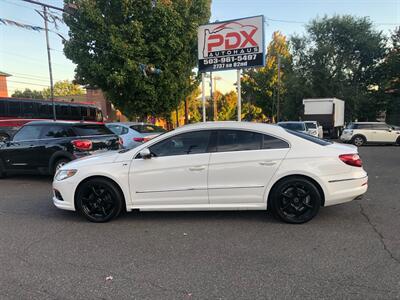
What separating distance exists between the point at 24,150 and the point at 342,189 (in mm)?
7569

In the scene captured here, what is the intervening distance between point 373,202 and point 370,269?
3120 mm

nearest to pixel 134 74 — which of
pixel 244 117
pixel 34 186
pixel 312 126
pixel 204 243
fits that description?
pixel 312 126

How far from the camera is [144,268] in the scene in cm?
393

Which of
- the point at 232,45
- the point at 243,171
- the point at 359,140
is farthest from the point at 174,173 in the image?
the point at 359,140

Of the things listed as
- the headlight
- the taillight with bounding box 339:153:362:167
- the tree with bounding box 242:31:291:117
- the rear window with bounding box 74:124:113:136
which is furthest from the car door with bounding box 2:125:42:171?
the tree with bounding box 242:31:291:117

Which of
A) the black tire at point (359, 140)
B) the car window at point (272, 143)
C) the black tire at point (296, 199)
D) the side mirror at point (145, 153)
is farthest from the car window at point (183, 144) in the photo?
the black tire at point (359, 140)

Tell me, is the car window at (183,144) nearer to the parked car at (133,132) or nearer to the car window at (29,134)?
the car window at (29,134)

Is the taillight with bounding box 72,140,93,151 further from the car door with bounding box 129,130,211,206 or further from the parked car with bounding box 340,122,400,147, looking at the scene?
the parked car with bounding box 340,122,400,147

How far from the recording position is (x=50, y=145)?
8812 millimetres

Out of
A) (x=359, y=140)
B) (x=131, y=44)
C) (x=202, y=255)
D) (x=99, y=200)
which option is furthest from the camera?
(x=359, y=140)

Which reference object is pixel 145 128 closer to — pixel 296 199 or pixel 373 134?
pixel 296 199

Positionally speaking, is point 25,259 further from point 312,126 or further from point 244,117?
point 244,117

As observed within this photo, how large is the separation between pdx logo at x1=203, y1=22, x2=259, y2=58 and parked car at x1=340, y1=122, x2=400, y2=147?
10072mm

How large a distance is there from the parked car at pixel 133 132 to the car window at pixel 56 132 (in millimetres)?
2251
